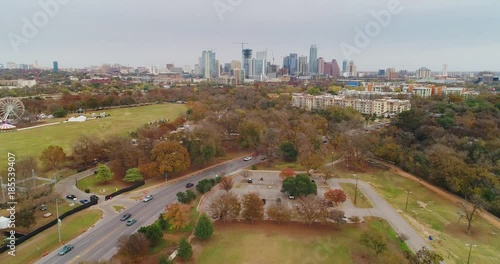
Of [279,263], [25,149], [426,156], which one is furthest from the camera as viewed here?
[25,149]

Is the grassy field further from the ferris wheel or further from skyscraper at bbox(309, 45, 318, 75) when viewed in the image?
skyscraper at bbox(309, 45, 318, 75)

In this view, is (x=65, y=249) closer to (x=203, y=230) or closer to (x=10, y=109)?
(x=203, y=230)

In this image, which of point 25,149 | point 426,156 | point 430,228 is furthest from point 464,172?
point 25,149

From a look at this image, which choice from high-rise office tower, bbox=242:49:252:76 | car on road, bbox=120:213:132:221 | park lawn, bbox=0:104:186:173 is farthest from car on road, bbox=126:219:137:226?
high-rise office tower, bbox=242:49:252:76

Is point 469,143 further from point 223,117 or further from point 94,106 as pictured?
point 94,106

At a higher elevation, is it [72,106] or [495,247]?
[72,106]

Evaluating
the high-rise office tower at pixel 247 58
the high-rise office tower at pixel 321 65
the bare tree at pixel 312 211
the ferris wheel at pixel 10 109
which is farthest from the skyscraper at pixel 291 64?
the bare tree at pixel 312 211

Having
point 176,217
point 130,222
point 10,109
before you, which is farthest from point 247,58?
point 176,217
